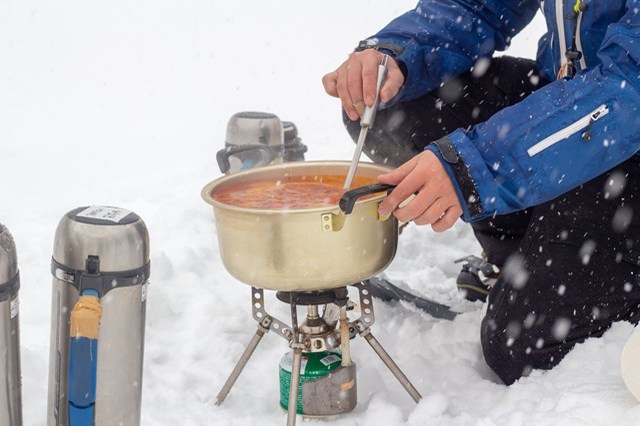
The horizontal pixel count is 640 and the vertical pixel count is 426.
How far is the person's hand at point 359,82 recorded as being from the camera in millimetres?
2268

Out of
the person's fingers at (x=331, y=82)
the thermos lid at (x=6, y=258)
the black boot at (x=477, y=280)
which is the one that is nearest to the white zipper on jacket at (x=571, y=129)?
the person's fingers at (x=331, y=82)

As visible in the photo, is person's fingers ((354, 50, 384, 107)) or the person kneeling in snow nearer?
the person kneeling in snow

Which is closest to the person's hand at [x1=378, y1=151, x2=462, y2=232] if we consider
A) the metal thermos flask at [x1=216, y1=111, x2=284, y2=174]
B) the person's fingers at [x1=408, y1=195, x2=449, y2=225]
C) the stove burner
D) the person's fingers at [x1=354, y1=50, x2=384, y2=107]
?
the person's fingers at [x1=408, y1=195, x2=449, y2=225]

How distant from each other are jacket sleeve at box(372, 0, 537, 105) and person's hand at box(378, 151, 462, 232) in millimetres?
806

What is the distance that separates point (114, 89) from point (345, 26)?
236 cm

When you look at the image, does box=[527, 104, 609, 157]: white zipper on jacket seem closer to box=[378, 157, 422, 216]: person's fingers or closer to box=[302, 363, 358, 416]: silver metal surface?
box=[378, 157, 422, 216]: person's fingers

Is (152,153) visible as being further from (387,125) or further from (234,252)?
(234,252)

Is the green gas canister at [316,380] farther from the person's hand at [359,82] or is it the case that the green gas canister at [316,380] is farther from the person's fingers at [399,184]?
the person's hand at [359,82]

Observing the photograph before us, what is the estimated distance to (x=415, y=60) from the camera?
103 inches

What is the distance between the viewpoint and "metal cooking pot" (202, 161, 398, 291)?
6.10 feet

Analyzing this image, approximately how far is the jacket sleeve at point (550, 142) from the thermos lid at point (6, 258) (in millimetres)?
931

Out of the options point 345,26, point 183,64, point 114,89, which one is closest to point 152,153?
point 114,89

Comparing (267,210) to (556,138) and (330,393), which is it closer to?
(330,393)

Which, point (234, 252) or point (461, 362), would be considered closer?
point (234, 252)
